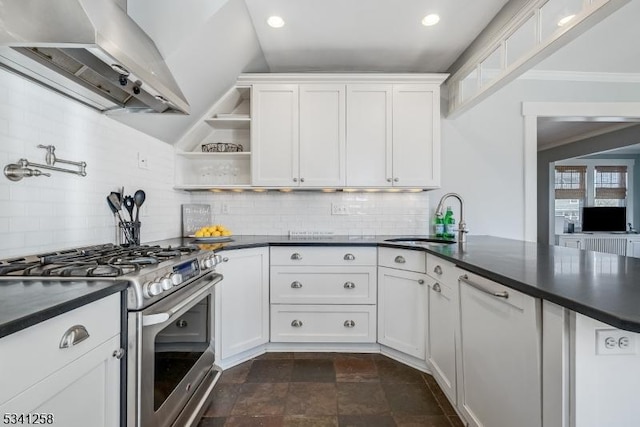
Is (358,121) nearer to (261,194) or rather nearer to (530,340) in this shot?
(261,194)

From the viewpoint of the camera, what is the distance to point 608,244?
604 cm

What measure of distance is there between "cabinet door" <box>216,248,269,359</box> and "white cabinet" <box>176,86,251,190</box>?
0.77 meters

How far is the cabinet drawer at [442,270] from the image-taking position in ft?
5.58

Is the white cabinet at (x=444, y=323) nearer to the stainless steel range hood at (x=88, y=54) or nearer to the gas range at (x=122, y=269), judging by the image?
the gas range at (x=122, y=269)

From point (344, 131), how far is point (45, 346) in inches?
94.8

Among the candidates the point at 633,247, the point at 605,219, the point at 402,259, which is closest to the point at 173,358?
the point at 402,259

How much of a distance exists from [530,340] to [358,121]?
2135 mm

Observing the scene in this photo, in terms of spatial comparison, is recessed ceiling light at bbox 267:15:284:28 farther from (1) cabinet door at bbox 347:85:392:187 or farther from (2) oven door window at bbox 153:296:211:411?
(2) oven door window at bbox 153:296:211:411

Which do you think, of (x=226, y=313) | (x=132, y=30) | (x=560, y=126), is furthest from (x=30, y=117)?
(x=560, y=126)

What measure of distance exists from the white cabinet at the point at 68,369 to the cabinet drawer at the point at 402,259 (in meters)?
1.79

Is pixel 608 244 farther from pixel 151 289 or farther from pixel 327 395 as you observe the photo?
pixel 151 289

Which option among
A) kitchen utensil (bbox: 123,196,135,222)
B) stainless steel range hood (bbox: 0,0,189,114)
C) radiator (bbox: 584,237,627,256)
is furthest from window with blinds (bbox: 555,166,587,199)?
kitchen utensil (bbox: 123,196,135,222)

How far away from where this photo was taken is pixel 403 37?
2.46m

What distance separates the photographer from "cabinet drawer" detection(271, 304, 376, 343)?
2.43 meters
